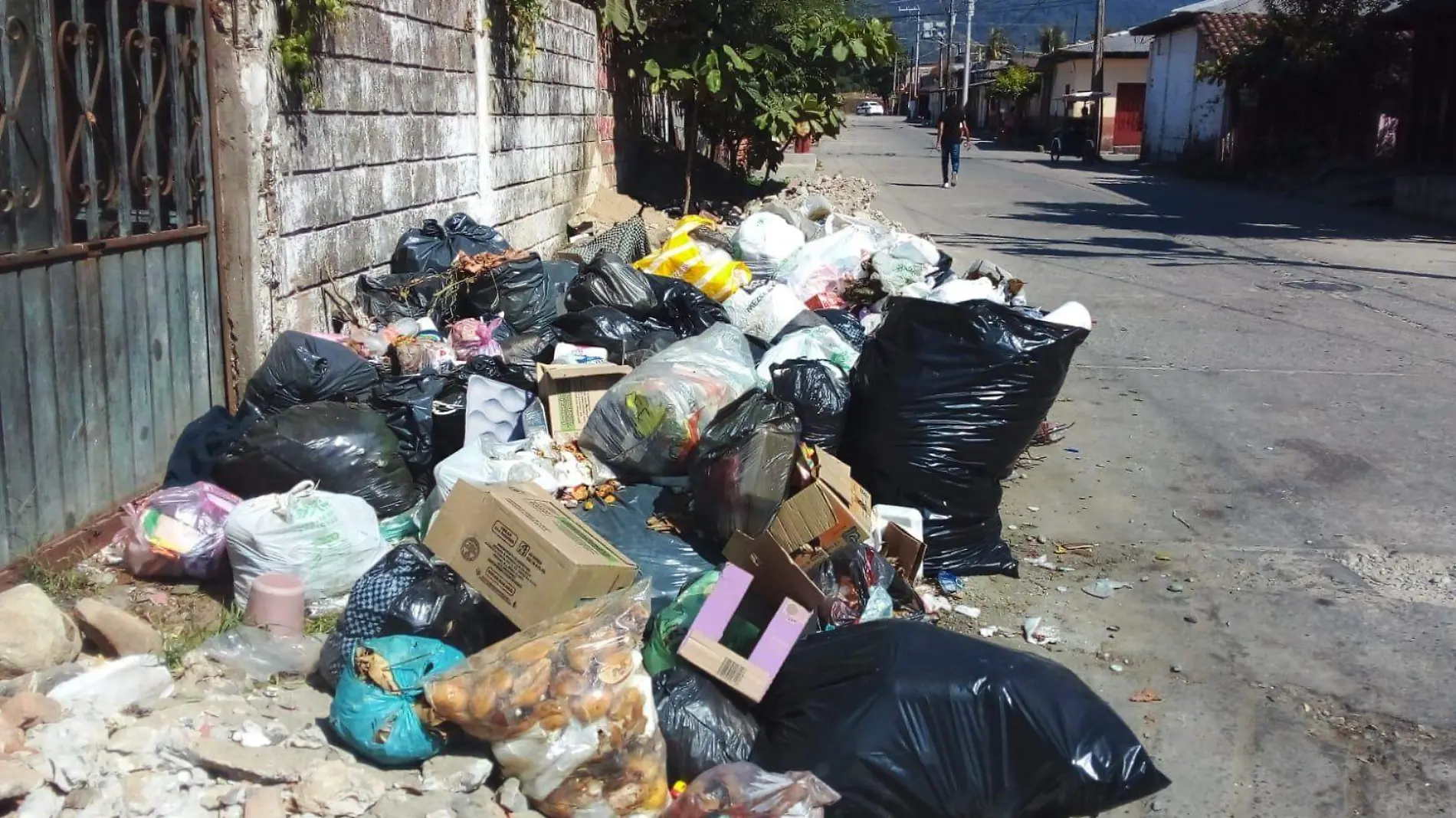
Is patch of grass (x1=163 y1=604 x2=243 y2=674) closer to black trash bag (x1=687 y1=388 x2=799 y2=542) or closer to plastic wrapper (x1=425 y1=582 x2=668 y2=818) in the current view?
plastic wrapper (x1=425 y1=582 x2=668 y2=818)

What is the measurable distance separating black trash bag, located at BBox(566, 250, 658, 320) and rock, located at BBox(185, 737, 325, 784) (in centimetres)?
336

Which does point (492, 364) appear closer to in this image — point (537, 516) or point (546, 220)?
point (537, 516)

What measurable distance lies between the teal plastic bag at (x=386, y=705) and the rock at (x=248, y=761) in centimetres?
11

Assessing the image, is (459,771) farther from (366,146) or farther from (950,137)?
(950,137)

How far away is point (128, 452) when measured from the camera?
4.15 m

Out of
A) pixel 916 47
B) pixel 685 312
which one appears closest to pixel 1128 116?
pixel 685 312

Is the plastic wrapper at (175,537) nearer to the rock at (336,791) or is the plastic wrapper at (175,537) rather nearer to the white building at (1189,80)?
the rock at (336,791)

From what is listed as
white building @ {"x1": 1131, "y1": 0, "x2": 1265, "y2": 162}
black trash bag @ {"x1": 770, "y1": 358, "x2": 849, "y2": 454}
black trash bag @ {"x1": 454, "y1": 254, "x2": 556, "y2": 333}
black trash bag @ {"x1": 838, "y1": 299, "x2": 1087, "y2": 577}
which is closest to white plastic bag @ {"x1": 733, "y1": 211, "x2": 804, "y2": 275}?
black trash bag @ {"x1": 454, "y1": 254, "x2": 556, "y2": 333}

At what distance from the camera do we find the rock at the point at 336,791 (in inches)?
105

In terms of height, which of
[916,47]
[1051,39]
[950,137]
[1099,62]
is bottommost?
[950,137]

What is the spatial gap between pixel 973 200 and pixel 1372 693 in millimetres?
16373

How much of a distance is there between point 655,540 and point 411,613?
0.95 m

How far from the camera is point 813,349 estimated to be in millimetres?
5398

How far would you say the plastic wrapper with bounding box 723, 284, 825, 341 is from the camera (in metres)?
6.57
